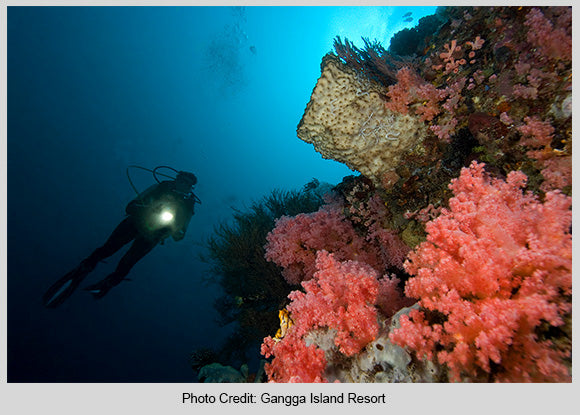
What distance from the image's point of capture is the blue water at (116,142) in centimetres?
4188

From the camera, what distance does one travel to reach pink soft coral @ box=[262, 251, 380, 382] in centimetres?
208

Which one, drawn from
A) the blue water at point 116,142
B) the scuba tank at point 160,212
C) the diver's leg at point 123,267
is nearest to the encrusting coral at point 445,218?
the scuba tank at point 160,212

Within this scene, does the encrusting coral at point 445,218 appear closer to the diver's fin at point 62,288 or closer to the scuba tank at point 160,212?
the scuba tank at point 160,212

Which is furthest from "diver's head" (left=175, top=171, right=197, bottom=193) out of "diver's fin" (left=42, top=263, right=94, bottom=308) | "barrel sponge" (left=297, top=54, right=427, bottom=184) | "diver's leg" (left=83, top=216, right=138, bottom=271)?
"barrel sponge" (left=297, top=54, right=427, bottom=184)

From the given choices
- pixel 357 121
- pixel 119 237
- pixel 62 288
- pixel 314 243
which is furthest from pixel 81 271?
pixel 357 121

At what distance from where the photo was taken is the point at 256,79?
289 ft

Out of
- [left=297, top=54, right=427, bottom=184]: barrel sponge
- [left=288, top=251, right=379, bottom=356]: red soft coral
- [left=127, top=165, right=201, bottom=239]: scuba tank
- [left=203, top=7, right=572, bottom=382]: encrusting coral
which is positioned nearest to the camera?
[left=203, top=7, right=572, bottom=382]: encrusting coral

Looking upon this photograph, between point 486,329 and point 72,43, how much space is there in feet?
260

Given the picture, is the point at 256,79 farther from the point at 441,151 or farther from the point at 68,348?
the point at 441,151

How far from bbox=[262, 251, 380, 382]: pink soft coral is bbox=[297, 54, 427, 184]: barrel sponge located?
1480 mm

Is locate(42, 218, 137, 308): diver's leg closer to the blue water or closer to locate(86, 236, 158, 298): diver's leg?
locate(86, 236, 158, 298): diver's leg

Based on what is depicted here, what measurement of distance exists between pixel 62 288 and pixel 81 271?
0.63 metres

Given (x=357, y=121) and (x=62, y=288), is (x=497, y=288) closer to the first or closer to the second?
(x=357, y=121)

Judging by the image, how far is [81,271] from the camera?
7402mm
